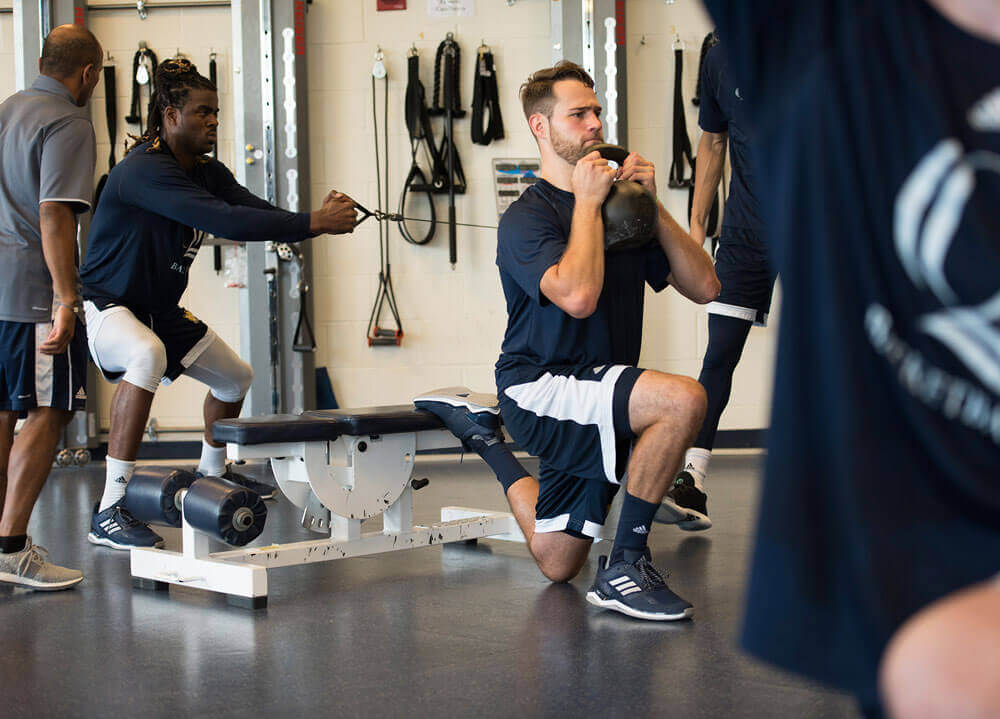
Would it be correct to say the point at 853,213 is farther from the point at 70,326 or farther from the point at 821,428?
the point at 70,326

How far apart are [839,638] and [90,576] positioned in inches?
112

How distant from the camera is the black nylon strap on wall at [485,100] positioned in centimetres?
592

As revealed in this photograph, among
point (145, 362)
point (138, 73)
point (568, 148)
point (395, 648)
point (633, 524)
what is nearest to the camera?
point (395, 648)

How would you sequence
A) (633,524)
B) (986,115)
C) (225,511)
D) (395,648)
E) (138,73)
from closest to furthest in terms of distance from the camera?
(986,115) → (395,648) → (633,524) → (225,511) → (138,73)

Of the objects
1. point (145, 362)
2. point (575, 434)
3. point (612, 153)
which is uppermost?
point (612, 153)

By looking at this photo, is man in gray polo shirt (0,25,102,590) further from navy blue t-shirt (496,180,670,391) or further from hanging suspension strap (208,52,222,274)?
hanging suspension strap (208,52,222,274)

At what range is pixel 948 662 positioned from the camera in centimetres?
60

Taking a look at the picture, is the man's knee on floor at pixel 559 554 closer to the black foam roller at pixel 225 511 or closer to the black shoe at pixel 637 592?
the black shoe at pixel 637 592

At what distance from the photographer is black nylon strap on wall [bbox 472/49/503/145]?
5.92 meters

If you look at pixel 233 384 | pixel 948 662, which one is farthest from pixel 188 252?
pixel 948 662

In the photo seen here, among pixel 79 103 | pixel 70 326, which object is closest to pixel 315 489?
pixel 70 326

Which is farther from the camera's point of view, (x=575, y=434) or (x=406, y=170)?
(x=406, y=170)

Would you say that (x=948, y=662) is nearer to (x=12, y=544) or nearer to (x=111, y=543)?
(x=12, y=544)

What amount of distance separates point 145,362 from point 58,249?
1.92 ft
